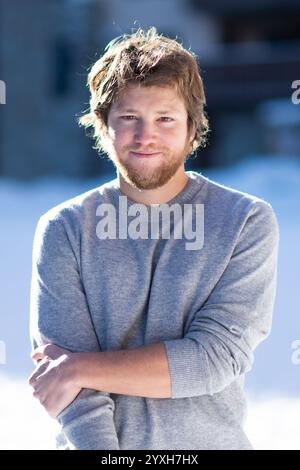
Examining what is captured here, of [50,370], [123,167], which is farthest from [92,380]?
[123,167]

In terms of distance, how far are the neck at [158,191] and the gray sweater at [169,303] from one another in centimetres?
2

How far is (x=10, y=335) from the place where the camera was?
16.1 feet

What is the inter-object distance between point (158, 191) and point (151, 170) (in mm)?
63

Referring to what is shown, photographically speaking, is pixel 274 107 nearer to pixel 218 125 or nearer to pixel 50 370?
pixel 218 125

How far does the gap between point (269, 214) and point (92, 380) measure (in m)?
0.45

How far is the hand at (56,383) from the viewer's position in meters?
1.61

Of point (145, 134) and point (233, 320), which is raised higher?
point (145, 134)
